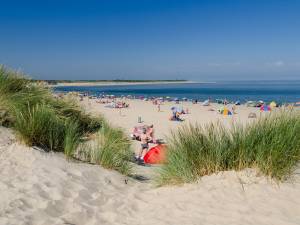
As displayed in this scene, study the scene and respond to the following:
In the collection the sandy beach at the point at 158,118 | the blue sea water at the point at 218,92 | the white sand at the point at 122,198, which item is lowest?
the blue sea water at the point at 218,92

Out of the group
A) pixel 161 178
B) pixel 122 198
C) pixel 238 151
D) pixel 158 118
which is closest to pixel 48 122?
pixel 122 198

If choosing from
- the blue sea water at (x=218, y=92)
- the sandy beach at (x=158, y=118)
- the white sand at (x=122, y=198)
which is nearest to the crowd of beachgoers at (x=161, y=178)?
the white sand at (x=122, y=198)

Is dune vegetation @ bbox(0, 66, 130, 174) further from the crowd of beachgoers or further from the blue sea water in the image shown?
the blue sea water

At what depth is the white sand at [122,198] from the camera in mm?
4070

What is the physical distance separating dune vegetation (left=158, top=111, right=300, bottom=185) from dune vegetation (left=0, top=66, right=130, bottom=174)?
1.42m

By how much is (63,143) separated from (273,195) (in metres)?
3.55

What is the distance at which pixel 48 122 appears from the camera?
6117 millimetres

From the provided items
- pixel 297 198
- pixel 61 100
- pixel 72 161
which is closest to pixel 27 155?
pixel 72 161

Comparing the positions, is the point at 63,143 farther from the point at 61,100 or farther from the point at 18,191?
the point at 61,100

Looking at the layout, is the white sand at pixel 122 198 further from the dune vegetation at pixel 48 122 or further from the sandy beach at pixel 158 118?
the sandy beach at pixel 158 118

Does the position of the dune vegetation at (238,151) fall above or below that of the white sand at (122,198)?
above

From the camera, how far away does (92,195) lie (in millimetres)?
5035

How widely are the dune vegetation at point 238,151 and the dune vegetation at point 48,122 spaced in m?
1.42

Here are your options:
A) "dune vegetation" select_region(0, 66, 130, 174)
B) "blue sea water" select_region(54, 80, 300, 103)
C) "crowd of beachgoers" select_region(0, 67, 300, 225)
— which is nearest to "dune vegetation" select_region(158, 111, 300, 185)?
"crowd of beachgoers" select_region(0, 67, 300, 225)
